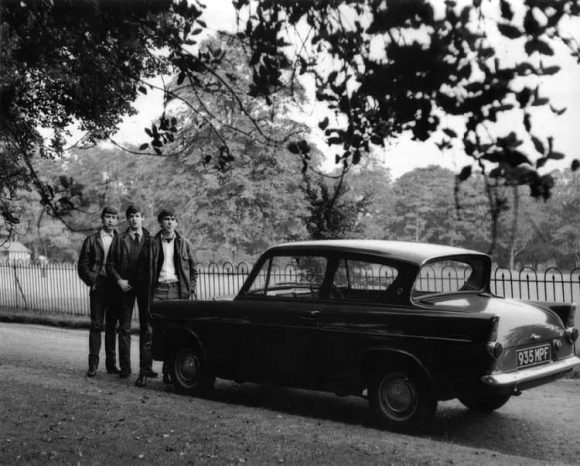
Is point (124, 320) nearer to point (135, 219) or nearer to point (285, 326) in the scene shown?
point (135, 219)

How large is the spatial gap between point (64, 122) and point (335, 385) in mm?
5068

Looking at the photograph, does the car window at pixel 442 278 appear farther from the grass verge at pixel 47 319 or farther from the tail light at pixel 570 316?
the grass verge at pixel 47 319

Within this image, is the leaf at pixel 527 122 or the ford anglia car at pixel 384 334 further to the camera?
the ford anglia car at pixel 384 334

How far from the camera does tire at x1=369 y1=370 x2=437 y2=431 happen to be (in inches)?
243

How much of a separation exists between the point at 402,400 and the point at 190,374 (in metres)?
2.61

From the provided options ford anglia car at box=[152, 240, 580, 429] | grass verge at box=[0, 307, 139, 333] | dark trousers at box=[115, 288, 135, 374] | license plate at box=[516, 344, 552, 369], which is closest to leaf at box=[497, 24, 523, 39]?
ford anglia car at box=[152, 240, 580, 429]

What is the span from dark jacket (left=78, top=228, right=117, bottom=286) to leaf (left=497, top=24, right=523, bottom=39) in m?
6.53

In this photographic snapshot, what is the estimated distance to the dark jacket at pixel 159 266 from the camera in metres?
8.61

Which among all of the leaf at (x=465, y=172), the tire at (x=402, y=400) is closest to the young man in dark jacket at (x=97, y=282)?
the tire at (x=402, y=400)

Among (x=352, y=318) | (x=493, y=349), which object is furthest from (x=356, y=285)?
(x=493, y=349)

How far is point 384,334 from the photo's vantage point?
20.9ft

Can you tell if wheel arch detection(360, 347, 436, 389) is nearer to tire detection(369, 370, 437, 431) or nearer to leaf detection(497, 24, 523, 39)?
tire detection(369, 370, 437, 431)

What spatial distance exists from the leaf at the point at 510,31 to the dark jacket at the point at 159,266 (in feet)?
18.6

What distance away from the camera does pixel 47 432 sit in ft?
19.3
